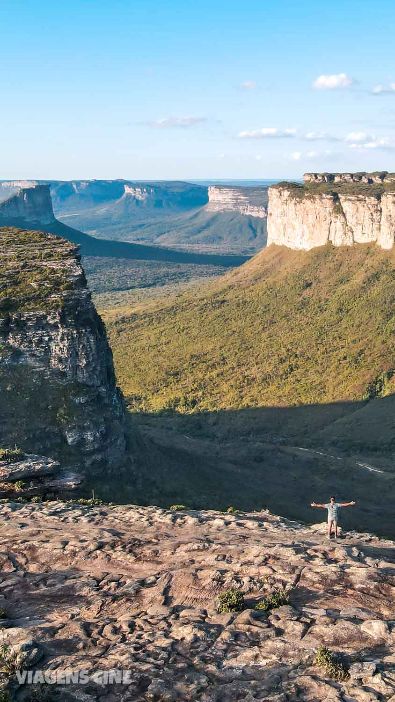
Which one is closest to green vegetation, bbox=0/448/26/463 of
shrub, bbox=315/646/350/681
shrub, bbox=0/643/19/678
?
shrub, bbox=0/643/19/678

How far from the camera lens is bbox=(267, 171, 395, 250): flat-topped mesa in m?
98.0

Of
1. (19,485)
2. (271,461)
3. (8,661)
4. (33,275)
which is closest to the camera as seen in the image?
(8,661)

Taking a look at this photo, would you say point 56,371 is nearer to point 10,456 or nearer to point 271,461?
point 10,456

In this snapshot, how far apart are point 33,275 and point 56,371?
9108 mm

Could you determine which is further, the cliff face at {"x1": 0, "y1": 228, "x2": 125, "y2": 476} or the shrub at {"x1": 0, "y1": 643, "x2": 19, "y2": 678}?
the cliff face at {"x1": 0, "y1": 228, "x2": 125, "y2": 476}

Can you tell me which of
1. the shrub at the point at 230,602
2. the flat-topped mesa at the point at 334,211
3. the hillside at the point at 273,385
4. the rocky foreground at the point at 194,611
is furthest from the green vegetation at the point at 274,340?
the shrub at the point at 230,602

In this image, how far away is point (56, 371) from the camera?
46438mm

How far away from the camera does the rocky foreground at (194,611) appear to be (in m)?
14.7

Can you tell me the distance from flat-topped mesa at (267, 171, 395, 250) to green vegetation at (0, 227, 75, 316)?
5755 centimetres

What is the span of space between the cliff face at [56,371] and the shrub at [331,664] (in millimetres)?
30075

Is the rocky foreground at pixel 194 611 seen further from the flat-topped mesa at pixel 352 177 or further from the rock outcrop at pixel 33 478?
the flat-topped mesa at pixel 352 177

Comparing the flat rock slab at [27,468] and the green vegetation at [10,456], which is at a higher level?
the green vegetation at [10,456]

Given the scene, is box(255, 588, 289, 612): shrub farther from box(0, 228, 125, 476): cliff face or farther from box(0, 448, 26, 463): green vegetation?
box(0, 228, 125, 476): cliff face

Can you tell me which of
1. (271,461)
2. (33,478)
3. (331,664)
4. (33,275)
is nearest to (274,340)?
(271,461)
